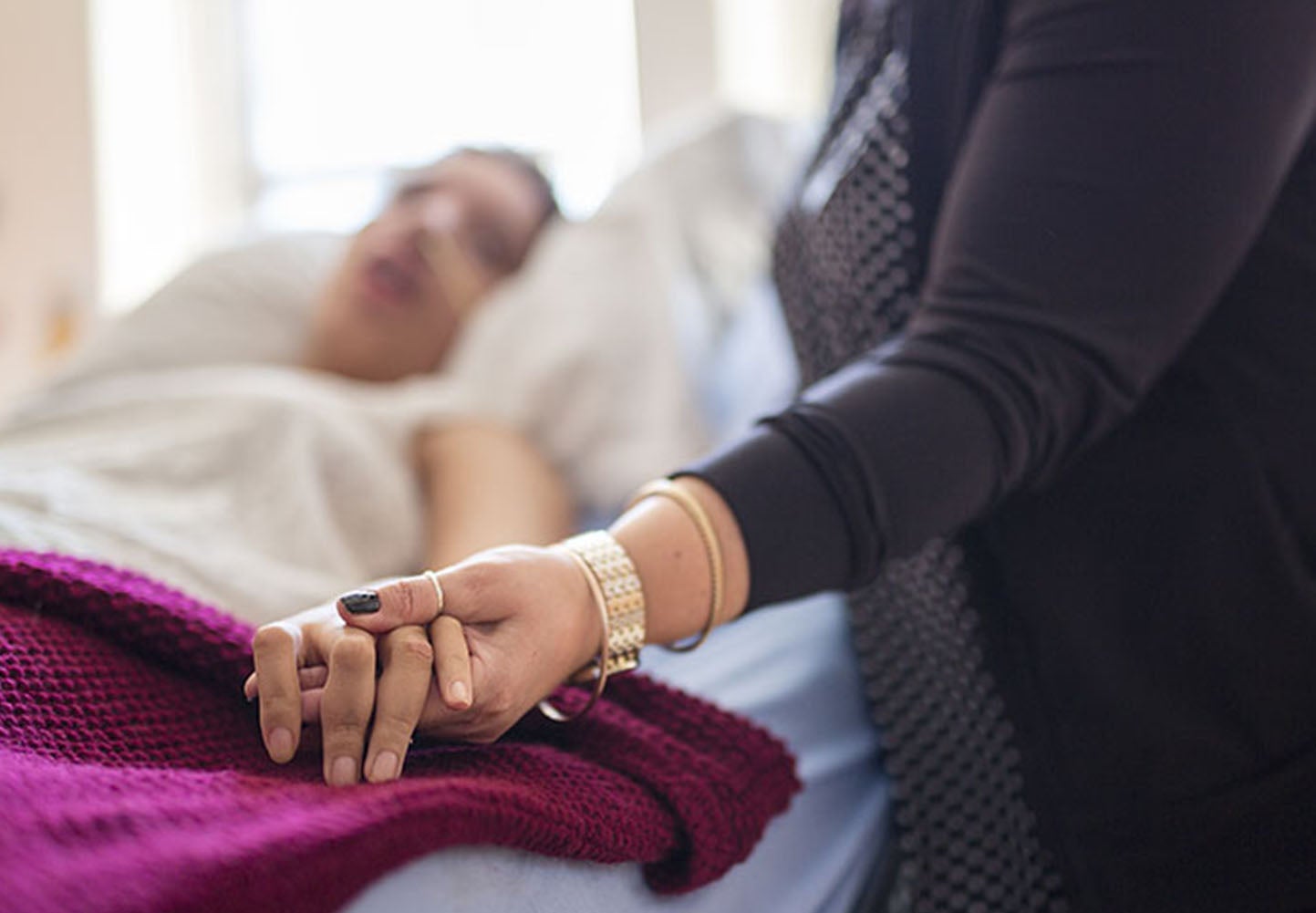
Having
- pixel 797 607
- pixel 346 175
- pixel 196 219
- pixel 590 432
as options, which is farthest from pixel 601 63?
pixel 797 607

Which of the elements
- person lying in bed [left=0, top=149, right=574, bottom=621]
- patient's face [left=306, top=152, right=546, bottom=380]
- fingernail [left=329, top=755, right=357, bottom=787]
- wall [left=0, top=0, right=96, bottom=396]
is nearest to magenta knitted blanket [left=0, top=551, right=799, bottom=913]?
fingernail [left=329, top=755, right=357, bottom=787]

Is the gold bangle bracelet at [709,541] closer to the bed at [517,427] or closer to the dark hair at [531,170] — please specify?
the bed at [517,427]

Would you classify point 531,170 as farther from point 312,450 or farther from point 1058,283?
point 1058,283

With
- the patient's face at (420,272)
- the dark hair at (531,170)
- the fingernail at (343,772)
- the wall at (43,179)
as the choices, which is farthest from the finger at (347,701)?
the wall at (43,179)

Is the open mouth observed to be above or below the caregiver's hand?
below

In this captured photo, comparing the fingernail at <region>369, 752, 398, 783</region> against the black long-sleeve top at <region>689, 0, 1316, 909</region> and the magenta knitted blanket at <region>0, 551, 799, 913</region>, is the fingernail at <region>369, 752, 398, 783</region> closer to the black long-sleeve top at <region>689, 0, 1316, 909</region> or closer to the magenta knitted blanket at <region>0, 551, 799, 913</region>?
the magenta knitted blanket at <region>0, 551, 799, 913</region>

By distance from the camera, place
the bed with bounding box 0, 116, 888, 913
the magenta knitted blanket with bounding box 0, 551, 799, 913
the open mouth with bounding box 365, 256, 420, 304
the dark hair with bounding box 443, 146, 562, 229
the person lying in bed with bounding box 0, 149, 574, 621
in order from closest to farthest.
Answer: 1. the magenta knitted blanket with bounding box 0, 551, 799, 913
2. the bed with bounding box 0, 116, 888, 913
3. the person lying in bed with bounding box 0, 149, 574, 621
4. the open mouth with bounding box 365, 256, 420, 304
5. the dark hair with bounding box 443, 146, 562, 229

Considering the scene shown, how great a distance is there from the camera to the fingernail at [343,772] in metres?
0.45

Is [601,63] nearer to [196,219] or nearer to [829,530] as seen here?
[196,219]

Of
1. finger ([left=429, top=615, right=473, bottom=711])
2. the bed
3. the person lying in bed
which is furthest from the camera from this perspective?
the person lying in bed

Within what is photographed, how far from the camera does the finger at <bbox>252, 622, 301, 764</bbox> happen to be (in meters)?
0.47

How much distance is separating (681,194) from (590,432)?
352 mm

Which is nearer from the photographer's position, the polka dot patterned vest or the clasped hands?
the clasped hands

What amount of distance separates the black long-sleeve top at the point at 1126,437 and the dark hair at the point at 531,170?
1.07 m
